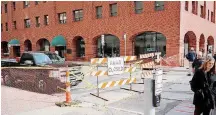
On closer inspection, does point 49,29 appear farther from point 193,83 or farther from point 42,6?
point 193,83

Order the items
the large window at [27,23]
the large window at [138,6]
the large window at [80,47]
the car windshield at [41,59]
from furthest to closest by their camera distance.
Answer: the large window at [27,23]
the large window at [80,47]
the large window at [138,6]
the car windshield at [41,59]

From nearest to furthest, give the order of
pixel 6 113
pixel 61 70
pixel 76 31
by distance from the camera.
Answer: pixel 6 113 → pixel 61 70 → pixel 76 31

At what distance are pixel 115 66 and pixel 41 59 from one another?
4.96 metres

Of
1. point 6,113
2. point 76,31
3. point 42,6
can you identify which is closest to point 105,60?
point 6,113

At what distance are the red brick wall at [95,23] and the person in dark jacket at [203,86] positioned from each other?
60.6 ft

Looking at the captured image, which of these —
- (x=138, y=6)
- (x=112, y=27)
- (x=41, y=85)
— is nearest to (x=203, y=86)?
(x=41, y=85)

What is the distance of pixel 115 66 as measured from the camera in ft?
30.1

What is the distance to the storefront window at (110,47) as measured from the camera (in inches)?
1120

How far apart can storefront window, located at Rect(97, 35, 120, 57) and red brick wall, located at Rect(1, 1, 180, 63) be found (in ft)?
2.44

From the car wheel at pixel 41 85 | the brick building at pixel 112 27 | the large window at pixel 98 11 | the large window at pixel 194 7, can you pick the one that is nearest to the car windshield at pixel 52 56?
the car wheel at pixel 41 85

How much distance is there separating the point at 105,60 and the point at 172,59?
601 inches

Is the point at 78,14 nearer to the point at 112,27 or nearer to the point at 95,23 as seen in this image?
the point at 95,23

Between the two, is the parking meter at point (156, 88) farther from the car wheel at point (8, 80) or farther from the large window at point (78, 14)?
the large window at point (78, 14)

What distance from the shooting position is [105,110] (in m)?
7.57
